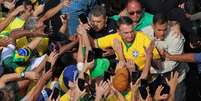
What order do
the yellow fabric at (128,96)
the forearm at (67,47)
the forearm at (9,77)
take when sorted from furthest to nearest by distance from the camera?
1. the forearm at (67,47)
2. the forearm at (9,77)
3. the yellow fabric at (128,96)

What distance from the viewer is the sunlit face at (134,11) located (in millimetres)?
8516

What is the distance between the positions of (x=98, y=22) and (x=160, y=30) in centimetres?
82

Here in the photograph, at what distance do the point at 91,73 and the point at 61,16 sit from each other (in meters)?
1.96

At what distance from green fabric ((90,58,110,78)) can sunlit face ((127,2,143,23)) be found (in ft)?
3.26

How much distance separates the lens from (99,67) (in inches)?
303

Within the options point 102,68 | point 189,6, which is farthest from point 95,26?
point 189,6

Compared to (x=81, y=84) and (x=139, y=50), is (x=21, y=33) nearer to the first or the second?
(x=139, y=50)

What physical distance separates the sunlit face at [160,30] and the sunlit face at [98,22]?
0.68m

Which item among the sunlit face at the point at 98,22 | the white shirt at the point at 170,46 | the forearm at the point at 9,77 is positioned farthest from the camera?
the sunlit face at the point at 98,22

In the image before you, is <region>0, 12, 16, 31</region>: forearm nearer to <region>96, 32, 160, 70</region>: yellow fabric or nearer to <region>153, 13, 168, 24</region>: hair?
<region>96, 32, 160, 70</region>: yellow fabric

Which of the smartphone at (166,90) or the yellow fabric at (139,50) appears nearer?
the smartphone at (166,90)

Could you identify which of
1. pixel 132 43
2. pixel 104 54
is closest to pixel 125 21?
pixel 132 43

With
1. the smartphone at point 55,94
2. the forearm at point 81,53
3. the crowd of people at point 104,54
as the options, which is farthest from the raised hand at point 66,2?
the smartphone at point 55,94

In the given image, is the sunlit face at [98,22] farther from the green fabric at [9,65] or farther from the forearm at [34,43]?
the green fabric at [9,65]
